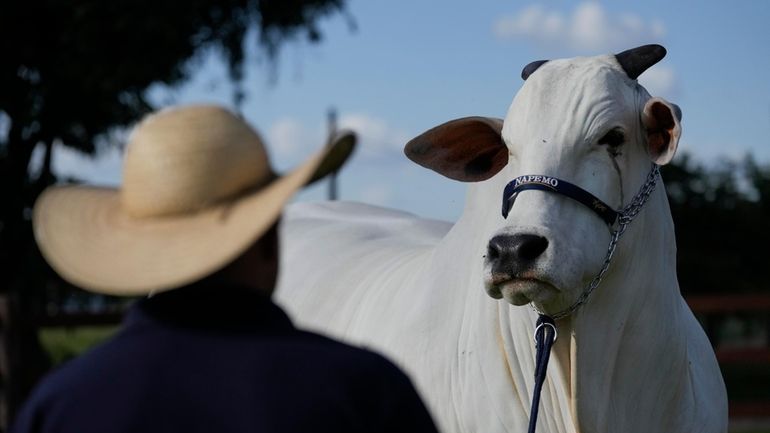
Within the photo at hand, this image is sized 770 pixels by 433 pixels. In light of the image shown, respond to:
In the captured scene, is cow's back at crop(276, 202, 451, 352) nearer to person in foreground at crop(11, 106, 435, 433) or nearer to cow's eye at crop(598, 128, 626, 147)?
cow's eye at crop(598, 128, 626, 147)

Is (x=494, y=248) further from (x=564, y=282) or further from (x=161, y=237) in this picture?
(x=161, y=237)

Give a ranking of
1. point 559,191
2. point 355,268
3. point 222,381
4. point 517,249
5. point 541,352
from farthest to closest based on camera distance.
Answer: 1. point 355,268
2. point 541,352
3. point 559,191
4. point 517,249
5. point 222,381

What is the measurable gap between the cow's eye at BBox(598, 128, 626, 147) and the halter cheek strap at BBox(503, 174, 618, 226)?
200 millimetres

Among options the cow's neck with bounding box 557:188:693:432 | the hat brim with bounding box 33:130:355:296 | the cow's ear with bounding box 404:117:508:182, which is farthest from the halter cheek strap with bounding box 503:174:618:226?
the hat brim with bounding box 33:130:355:296

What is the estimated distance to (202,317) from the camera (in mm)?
1967

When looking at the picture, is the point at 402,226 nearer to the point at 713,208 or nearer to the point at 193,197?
the point at 193,197

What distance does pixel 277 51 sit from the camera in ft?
58.4

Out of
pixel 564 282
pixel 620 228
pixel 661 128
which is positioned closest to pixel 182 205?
pixel 564 282

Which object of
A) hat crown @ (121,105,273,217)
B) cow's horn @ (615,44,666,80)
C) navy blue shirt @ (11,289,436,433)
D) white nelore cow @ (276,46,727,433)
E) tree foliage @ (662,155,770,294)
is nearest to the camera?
navy blue shirt @ (11,289,436,433)

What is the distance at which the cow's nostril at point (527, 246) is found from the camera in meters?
3.60

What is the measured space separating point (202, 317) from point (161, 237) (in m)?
0.13

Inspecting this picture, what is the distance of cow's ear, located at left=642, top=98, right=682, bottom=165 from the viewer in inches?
155

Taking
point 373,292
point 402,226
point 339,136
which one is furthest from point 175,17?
point 339,136

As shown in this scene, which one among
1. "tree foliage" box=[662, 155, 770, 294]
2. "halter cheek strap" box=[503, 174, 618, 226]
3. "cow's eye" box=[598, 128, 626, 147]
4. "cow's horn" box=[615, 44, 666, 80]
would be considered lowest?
"tree foliage" box=[662, 155, 770, 294]
